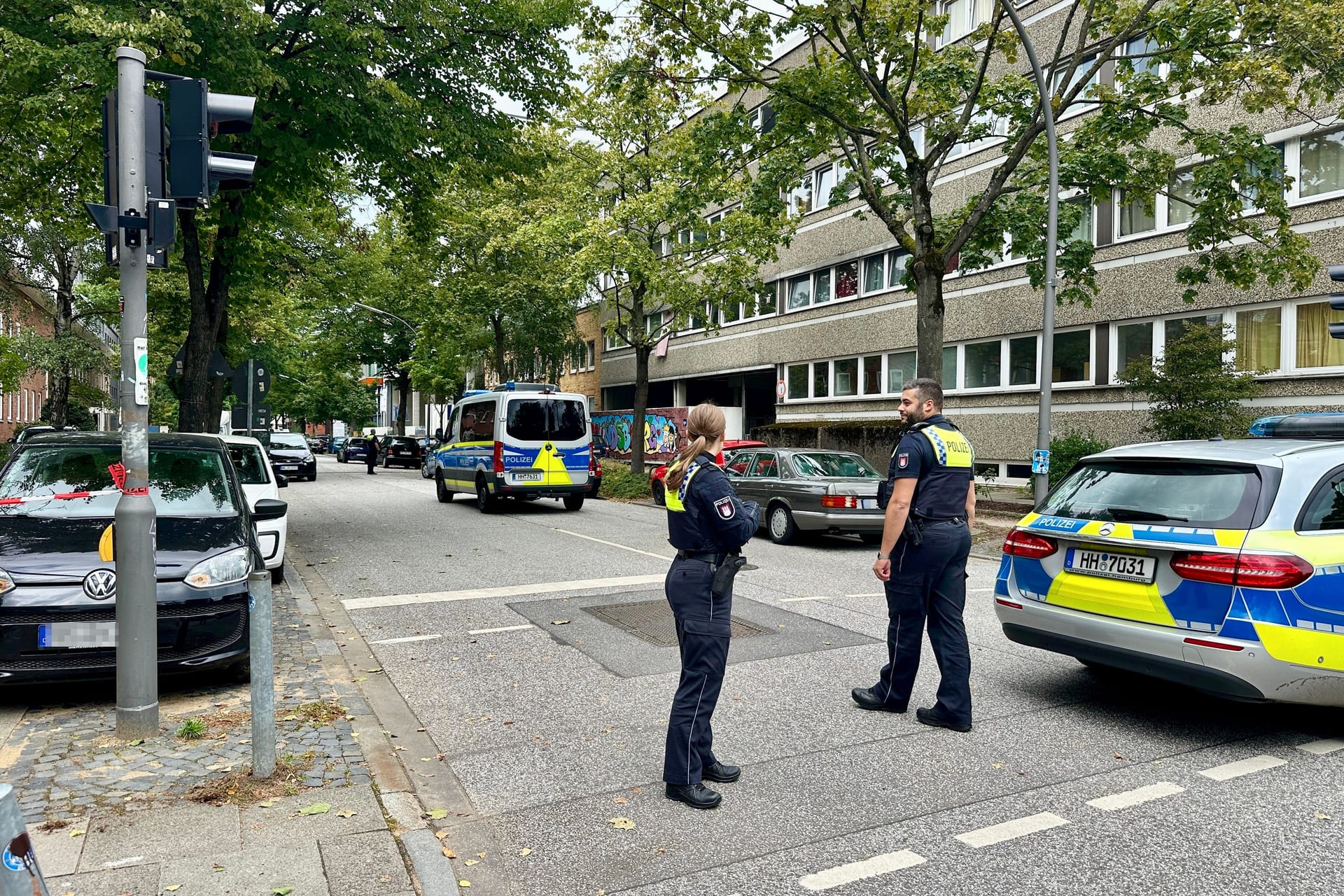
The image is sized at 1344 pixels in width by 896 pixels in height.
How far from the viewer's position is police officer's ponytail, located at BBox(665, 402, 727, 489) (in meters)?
4.21

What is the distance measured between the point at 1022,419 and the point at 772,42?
11.0 m

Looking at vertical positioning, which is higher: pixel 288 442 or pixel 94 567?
pixel 288 442

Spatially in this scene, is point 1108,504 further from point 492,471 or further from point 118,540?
point 492,471

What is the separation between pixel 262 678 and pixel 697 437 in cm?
223

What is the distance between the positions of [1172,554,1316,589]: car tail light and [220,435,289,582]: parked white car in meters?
7.99

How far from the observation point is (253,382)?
1902 cm

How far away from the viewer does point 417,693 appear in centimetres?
613

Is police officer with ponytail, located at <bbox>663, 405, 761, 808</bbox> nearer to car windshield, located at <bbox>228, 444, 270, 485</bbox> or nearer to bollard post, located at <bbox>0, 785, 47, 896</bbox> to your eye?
bollard post, located at <bbox>0, 785, 47, 896</bbox>

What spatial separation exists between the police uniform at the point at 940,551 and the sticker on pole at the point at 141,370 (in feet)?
13.0

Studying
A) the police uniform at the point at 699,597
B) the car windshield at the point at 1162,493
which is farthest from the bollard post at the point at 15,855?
the car windshield at the point at 1162,493

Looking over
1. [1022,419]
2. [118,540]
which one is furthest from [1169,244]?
[118,540]

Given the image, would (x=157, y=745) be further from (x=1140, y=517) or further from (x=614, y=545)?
(x=614, y=545)

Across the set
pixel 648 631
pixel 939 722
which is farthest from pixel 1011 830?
pixel 648 631

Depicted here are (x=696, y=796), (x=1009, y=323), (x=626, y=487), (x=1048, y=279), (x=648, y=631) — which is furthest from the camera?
(x=626, y=487)
